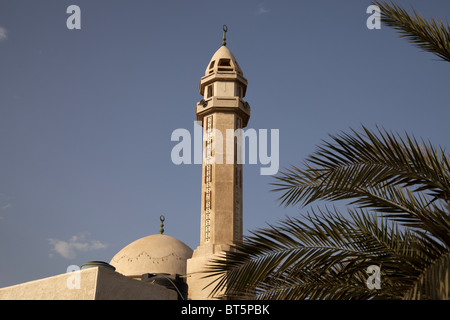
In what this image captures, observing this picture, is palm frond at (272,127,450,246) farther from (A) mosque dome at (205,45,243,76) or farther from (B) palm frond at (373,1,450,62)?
(A) mosque dome at (205,45,243,76)

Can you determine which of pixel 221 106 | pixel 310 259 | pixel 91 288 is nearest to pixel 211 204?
pixel 221 106

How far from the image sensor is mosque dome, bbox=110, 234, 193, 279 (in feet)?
68.8

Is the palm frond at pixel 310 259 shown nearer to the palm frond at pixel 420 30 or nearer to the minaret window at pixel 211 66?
the palm frond at pixel 420 30

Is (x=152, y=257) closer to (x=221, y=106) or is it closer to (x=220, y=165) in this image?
(x=220, y=165)

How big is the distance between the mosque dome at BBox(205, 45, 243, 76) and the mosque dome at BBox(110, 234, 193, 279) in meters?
7.09

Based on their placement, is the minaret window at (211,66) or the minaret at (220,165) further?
the minaret window at (211,66)

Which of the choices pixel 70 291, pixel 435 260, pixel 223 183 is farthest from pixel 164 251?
pixel 435 260

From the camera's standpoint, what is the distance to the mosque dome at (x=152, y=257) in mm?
20959

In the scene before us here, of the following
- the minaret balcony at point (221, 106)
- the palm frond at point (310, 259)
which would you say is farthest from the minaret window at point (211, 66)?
the palm frond at point (310, 259)

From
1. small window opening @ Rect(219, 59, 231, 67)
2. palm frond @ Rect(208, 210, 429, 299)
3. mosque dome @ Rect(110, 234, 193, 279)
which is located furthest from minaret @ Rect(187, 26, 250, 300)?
palm frond @ Rect(208, 210, 429, 299)

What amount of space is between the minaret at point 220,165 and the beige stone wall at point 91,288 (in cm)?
705

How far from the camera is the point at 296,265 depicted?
593cm
